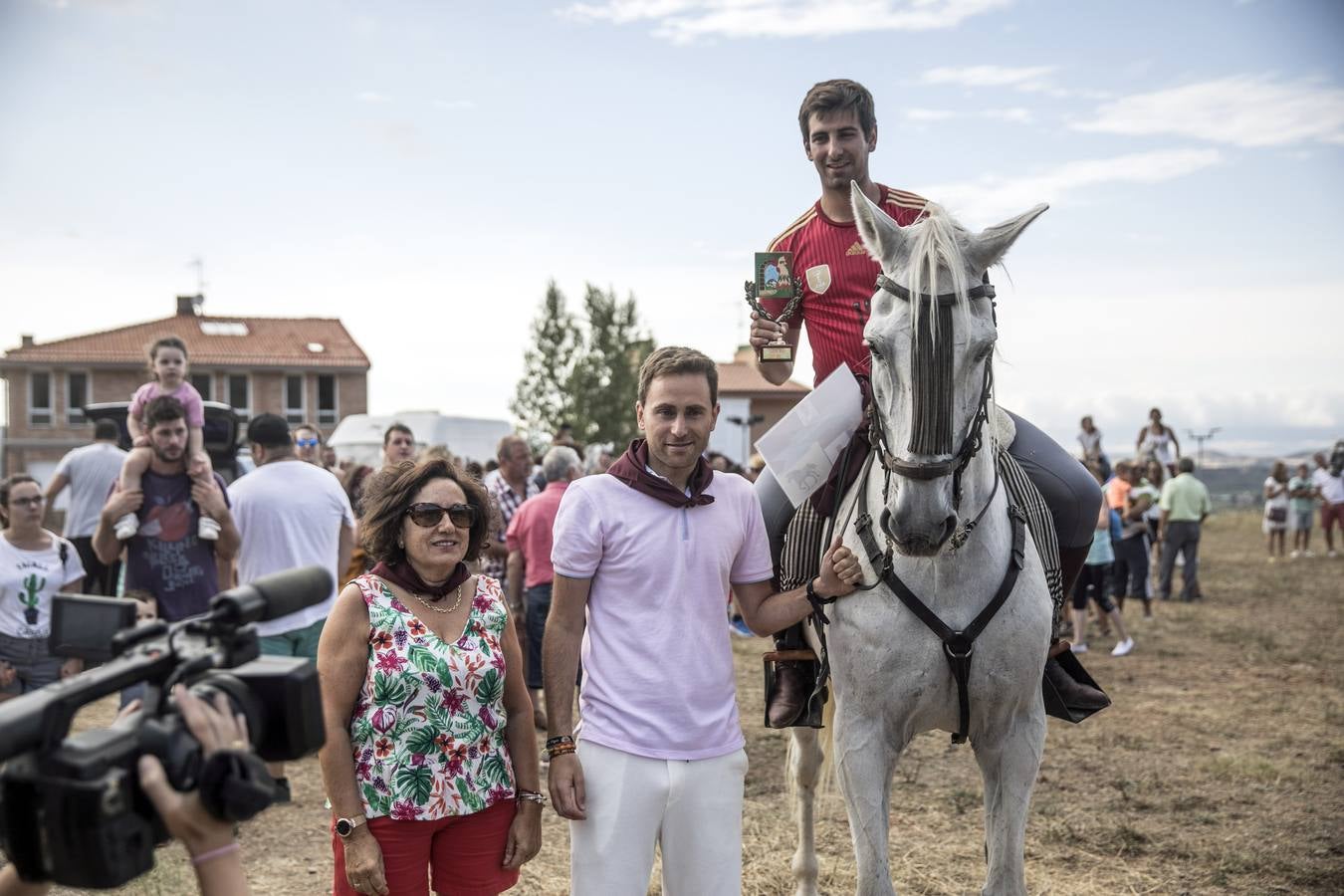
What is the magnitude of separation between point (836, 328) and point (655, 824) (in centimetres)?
207

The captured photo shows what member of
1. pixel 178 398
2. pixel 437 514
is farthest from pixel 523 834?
pixel 178 398

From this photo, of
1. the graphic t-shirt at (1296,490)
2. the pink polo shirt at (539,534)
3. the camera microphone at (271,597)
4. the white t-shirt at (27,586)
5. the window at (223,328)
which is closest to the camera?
the camera microphone at (271,597)

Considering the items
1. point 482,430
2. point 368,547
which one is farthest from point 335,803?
point 482,430

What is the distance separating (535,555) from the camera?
8.06 m

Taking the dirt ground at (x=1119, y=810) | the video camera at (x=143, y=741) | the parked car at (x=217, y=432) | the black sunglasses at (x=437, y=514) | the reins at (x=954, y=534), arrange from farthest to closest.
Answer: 1. the parked car at (x=217, y=432)
2. the dirt ground at (x=1119, y=810)
3. the black sunglasses at (x=437, y=514)
4. the reins at (x=954, y=534)
5. the video camera at (x=143, y=741)

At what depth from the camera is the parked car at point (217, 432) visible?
33.4 feet

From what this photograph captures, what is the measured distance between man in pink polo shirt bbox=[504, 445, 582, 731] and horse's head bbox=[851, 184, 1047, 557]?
4.76 m

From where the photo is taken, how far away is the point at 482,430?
2323cm

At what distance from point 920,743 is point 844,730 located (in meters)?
5.19

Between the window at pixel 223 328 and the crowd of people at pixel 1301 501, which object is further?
the window at pixel 223 328

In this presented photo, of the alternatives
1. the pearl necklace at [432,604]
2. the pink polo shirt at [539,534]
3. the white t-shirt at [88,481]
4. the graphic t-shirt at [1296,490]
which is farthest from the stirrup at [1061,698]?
the graphic t-shirt at [1296,490]

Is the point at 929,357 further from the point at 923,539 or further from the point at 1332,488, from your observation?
the point at 1332,488

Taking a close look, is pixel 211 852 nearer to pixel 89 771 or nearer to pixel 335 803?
pixel 89 771

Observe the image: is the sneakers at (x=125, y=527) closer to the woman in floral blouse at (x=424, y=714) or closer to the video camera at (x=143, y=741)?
the woman in floral blouse at (x=424, y=714)
